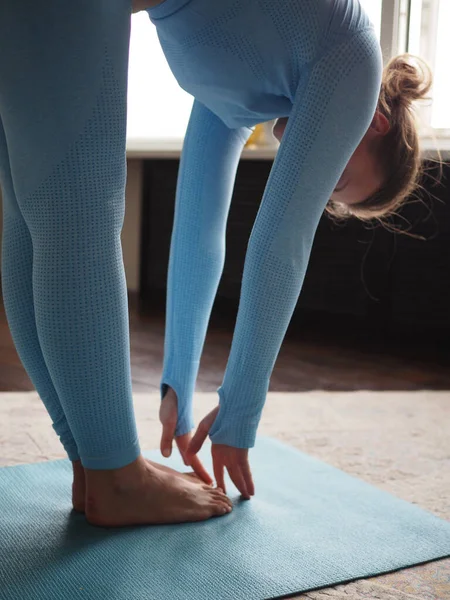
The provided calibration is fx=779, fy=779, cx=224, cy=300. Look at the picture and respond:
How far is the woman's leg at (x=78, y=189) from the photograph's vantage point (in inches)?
35.5

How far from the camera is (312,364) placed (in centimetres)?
261

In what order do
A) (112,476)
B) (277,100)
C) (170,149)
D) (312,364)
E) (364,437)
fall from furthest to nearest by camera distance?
(170,149) < (312,364) < (364,437) < (277,100) < (112,476)

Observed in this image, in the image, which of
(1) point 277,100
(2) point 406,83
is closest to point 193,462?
(1) point 277,100

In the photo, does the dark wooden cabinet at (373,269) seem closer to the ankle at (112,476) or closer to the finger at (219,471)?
the finger at (219,471)

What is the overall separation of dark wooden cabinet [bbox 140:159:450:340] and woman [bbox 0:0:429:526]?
153 centimetres

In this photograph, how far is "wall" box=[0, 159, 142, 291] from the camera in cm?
429

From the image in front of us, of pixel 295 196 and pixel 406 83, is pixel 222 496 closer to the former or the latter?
pixel 295 196

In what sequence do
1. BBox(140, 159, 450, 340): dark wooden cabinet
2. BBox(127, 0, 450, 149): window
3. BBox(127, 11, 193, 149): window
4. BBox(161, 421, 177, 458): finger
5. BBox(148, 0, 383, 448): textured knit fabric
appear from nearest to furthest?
BBox(148, 0, 383, 448): textured knit fabric < BBox(161, 421, 177, 458): finger < BBox(140, 159, 450, 340): dark wooden cabinet < BBox(127, 0, 450, 149): window < BBox(127, 11, 193, 149): window

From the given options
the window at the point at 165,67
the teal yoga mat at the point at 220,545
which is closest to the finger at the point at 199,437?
the teal yoga mat at the point at 220,545

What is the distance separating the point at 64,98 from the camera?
91 centimetres

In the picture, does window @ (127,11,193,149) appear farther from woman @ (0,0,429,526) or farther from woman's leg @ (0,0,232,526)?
woman's leg @ (0,0,232,526)

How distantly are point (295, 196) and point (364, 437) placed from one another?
0.83 meters

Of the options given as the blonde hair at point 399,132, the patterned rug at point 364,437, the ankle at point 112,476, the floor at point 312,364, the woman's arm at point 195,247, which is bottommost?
the floor at point 312,364

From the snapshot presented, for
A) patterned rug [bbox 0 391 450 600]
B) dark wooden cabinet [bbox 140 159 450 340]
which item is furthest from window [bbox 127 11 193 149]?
patterned rug [bbox 0 391 450 600]
